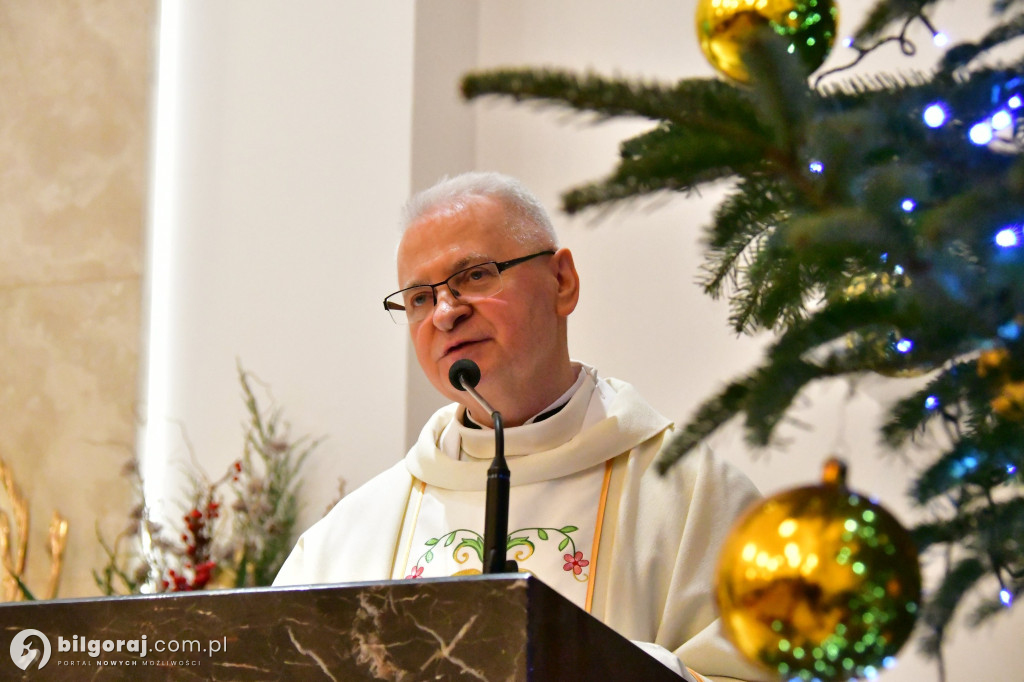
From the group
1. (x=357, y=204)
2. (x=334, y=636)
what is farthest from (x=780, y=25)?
(x=357, y=204)

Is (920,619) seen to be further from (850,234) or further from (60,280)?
(60,280)

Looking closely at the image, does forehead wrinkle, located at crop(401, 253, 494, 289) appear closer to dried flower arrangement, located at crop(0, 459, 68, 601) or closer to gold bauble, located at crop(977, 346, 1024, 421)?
gold bauble, located at crop(977, 346, 1024, 421)

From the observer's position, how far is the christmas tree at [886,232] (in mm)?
854

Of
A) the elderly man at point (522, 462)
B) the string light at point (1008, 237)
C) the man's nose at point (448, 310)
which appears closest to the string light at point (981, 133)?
the string light at point (1008, 237)

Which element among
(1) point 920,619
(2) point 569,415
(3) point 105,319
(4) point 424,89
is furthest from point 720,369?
(1) point 920,619

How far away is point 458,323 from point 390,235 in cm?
156

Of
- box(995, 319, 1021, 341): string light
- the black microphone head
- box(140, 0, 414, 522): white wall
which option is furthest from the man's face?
box(995, 319, 1021, 341): string light

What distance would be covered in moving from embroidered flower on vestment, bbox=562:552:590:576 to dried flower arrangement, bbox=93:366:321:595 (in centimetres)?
154

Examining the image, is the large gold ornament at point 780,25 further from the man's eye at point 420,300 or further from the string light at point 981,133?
the man's eye at point 420,300

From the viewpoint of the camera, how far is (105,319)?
5145 mm

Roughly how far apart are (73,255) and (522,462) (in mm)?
2967

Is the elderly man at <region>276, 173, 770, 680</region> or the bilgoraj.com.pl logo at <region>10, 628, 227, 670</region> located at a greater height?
the elderly man at <region>276, 173, 770, 680</region>

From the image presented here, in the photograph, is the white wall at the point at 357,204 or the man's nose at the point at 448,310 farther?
the white wall at the point at 357,204

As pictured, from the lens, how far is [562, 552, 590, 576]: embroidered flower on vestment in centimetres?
288
